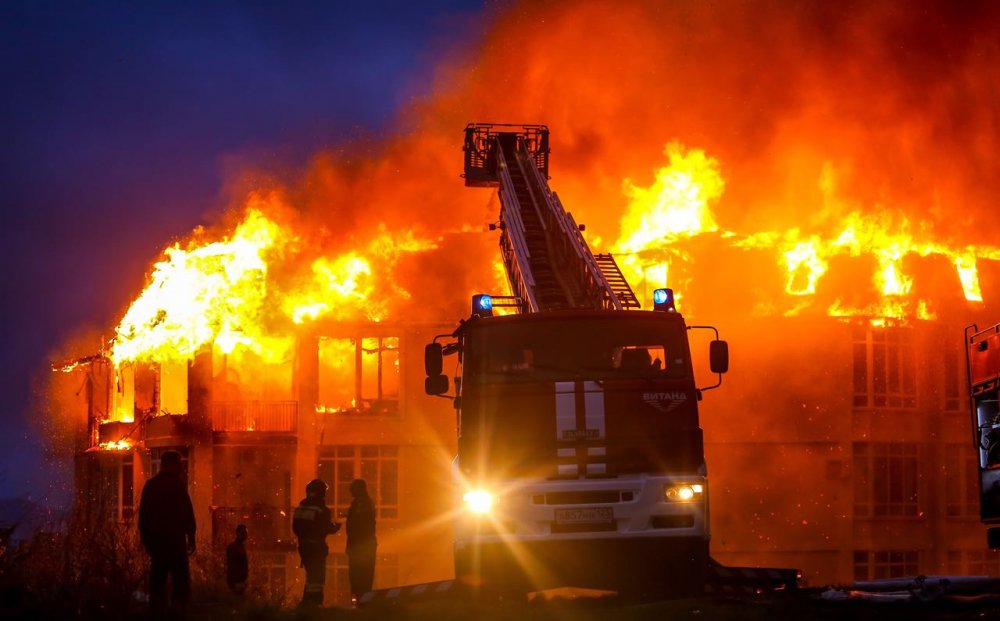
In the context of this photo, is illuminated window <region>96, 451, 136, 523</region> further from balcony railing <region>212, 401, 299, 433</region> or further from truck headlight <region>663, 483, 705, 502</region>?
truck headlight <region>663, 483, 705, 502</region>

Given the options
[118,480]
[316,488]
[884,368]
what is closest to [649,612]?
[316,488]

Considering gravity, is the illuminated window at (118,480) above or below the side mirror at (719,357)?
below

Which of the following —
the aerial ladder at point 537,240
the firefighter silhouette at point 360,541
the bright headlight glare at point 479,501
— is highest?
the aerial ladder at point 537,240

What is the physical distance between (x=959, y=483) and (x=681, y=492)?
2599 centimetres

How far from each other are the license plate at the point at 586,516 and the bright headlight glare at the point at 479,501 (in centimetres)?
77

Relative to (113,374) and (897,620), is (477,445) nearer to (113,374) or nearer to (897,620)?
(897,620)

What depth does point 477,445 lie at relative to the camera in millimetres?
14711

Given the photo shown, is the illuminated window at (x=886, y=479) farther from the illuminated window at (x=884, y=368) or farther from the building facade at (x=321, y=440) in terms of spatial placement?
the building facade at (x=321, y=440)

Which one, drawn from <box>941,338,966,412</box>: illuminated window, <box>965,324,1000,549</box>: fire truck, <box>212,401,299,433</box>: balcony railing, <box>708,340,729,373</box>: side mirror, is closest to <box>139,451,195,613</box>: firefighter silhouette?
<box>708,340,729,373</box>: side mirror

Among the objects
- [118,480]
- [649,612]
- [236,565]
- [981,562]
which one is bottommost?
[981,562]

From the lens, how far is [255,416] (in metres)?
37.3

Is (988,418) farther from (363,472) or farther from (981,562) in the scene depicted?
(363,472)

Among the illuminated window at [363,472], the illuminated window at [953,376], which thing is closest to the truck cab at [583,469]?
the illuminated window at [363,472]

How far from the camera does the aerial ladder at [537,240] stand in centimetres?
2162
